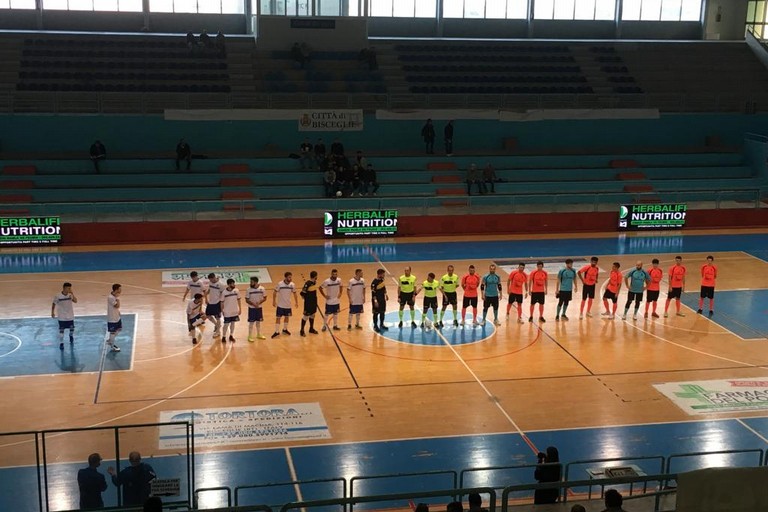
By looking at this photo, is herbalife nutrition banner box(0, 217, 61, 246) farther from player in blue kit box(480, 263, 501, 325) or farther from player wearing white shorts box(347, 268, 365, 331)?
player in blue kit box(480, 263, 501, 325)

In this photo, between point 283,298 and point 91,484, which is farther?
point 283,298

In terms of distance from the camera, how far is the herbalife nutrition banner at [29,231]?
33.9m

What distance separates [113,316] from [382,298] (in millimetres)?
6655

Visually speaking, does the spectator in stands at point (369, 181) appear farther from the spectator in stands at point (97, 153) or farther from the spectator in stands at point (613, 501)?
the spectator in stands at point (613, 501)

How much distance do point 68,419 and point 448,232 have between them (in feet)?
70.1

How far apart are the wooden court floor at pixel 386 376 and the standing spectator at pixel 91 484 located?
3.84 metres

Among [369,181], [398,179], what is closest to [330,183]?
[369,181]

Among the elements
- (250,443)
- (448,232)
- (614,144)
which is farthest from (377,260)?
(614,144)

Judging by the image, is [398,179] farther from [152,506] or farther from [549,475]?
[152,506]

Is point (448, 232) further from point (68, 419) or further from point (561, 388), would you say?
point (68, 419)

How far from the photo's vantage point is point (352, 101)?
148 ft

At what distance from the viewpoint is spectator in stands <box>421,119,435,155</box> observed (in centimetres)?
4381

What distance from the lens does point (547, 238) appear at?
37.6 metres

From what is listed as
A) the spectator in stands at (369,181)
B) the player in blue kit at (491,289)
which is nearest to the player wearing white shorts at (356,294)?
the player in blue kit at (491,289)
